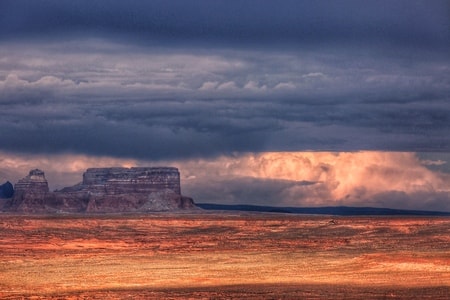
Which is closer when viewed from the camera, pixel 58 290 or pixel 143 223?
pixel 58 290

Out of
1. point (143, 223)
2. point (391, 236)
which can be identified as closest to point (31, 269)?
point (391, 236)

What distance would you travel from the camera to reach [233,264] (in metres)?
63.8

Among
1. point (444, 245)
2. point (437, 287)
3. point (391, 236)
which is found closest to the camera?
point (437, 287)

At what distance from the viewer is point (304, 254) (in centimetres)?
7200

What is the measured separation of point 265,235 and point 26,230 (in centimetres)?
3007

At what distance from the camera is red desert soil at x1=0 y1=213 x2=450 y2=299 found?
47844mm

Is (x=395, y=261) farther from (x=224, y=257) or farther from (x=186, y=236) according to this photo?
(x=186, y=236)

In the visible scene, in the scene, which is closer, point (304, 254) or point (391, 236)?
point (304, 254)

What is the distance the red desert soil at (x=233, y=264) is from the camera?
4784cm

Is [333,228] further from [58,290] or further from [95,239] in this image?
[58,290]

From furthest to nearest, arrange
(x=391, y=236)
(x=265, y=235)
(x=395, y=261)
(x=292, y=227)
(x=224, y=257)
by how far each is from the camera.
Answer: (x=292, y=227) → (x=265, y=235) → (x=391, y=236) → (x=224, y=257) → (x=395, y=261)

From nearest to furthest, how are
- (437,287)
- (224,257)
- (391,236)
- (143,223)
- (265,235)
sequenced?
(437,287), (224,257), (391,236), (265,235), (143,223)

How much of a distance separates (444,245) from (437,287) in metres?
30.4

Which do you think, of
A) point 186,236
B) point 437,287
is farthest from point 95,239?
point 437,287
